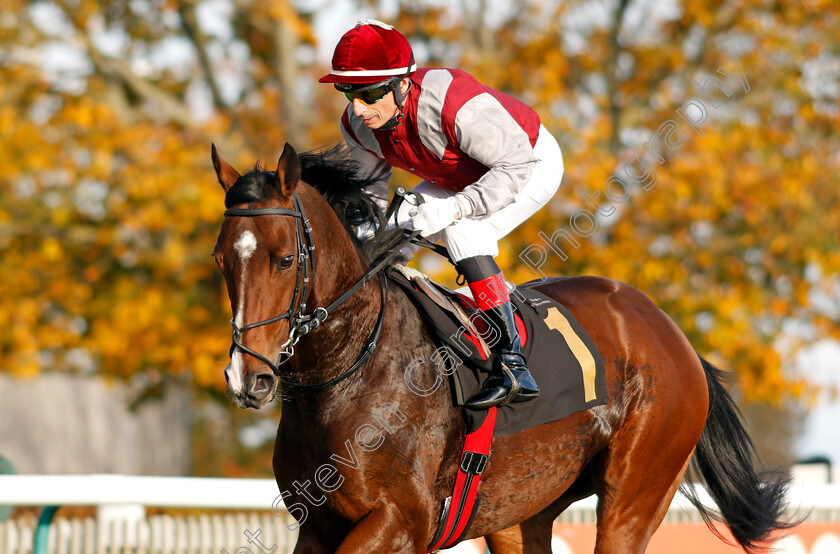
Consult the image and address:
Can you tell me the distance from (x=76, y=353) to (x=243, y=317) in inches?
345

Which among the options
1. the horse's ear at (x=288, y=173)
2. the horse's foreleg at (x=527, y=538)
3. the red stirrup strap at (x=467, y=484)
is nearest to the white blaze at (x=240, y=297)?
the horse's ear at (x=288, y=173)

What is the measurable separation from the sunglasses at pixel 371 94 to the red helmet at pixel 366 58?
3 cm

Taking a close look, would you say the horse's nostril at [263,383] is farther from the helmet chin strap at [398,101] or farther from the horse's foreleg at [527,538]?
the horse's foreleg at [527,538]

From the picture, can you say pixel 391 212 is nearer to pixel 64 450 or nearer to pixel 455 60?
pixel 455 60

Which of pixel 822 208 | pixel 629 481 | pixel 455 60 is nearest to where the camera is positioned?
pixel 629 481

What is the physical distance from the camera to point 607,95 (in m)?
10.3

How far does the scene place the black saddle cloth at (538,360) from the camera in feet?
9.88

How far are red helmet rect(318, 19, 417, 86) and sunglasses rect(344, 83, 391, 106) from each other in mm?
30

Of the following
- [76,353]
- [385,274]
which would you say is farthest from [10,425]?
[385,274]

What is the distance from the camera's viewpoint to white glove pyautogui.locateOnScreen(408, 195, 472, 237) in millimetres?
2885

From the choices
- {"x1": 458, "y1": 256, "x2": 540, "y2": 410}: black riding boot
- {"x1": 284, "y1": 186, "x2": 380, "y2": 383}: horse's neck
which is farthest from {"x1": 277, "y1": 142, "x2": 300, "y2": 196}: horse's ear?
{"x1": 458, "y1": 256, "x2": 540, "y2": 410}: black riding boot

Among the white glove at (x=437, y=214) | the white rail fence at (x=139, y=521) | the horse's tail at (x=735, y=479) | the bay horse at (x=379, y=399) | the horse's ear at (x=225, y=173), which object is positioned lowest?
the white rail fence at (x=139, y=521)

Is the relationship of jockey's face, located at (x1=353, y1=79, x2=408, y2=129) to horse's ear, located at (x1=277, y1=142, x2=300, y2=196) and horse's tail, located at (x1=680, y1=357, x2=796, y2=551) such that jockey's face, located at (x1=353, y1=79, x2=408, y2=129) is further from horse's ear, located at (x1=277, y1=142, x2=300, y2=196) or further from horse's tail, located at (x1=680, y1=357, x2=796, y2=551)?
horse's tail, located at (x1=680, y1=357, x2=796, y2=551)

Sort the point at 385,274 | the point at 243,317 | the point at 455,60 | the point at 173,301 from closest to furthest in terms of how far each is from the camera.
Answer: the point at 243,317
the point at 385,274
the point at 173,301
the point at 455,60
